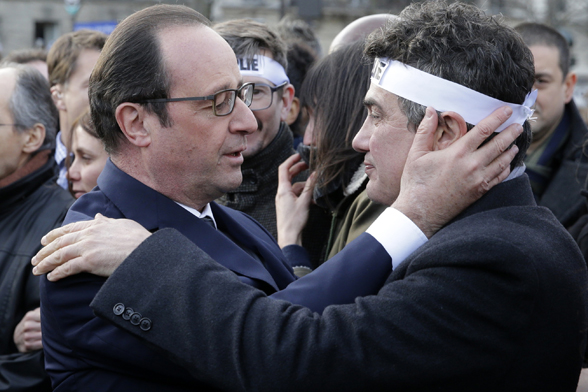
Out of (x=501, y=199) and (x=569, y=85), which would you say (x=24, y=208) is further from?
(x=569, y=85)

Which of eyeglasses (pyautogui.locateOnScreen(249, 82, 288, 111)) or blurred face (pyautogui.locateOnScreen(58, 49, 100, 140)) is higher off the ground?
eyeglasses (pyautogui.locateOnScreen(249, 82, 288, 111))

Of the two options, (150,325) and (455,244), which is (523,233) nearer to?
(455,244)

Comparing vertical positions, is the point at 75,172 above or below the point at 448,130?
below

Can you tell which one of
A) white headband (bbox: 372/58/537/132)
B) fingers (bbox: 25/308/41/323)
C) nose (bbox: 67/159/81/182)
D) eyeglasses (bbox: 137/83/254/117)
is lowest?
fingers (bbox: 25/308/41/323)

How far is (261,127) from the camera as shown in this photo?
13.2 ft

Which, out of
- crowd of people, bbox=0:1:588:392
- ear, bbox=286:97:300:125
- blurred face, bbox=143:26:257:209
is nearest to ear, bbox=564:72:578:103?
ear, bbox=286:97:300:125

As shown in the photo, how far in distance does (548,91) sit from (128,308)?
4.07 metres

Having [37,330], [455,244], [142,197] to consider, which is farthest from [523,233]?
[37,330]

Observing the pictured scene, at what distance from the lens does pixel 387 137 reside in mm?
2369

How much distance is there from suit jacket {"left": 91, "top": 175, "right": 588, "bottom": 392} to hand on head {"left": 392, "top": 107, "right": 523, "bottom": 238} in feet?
0.53

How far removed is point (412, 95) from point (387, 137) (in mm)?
188

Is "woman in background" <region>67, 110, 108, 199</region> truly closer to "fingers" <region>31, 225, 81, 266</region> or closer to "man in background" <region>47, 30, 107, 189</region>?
"man in background" <region>47, 30, 107, 189</region>

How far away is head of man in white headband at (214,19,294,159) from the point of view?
4.02 m

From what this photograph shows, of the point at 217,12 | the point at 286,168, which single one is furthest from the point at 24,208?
the point at 217,12
